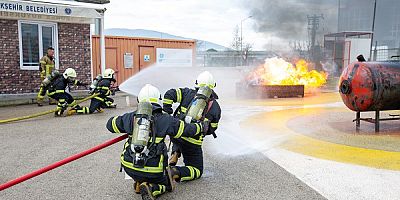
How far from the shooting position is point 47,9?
1146cm

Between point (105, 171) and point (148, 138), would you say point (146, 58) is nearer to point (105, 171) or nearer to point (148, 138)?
point (105, 171)

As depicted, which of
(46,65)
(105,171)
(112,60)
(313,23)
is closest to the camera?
Result: (105,171)

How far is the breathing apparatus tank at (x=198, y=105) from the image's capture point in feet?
13.3

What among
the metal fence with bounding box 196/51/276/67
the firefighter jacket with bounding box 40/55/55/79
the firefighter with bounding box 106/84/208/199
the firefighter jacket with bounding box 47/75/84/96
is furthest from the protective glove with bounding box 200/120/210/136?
the metal fence with bounding box 196/51/276/67

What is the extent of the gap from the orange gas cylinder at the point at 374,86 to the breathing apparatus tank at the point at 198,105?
402 cm

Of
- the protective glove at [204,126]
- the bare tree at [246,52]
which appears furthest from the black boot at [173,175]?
the bare tree at [246,52]

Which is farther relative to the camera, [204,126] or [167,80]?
[167,80]

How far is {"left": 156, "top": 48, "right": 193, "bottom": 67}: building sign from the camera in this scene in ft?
53.3

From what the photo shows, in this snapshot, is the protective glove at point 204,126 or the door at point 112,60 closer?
the protective glove at point 204,126

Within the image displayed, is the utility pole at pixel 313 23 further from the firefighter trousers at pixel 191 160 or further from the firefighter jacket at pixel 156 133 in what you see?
the firefighter jacket at pixel 156 133

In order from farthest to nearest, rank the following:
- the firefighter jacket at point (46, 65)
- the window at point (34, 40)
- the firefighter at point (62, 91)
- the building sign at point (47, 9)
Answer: the window at point (34, 40), the firefighter jacket at point (46, 65), the building sign at point (47, 9), the firefighter at point (62, 91)

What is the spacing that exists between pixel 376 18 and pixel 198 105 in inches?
1156

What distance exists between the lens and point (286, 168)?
4973 mm

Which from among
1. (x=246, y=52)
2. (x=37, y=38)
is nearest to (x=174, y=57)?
(x=37, y=38)
